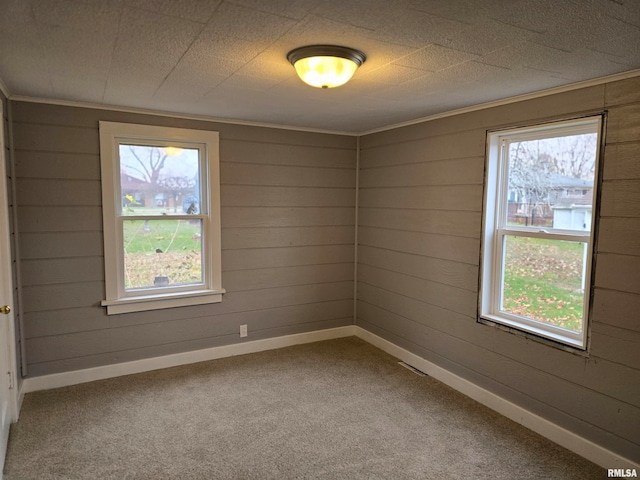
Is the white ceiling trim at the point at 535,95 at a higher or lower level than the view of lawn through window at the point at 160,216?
higher

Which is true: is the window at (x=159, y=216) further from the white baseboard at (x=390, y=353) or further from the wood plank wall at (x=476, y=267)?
the wood plank wall at (x=476, y=267)

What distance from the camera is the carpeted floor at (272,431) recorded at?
2.37 metres

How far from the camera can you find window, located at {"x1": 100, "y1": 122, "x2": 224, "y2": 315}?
→ 11.2ft

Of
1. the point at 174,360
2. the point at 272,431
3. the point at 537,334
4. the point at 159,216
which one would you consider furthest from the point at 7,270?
the point at 537,334

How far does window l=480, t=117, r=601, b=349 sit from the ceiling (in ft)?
1.26

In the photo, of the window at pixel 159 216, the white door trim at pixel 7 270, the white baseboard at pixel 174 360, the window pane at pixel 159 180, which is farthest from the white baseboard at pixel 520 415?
the white door trim at pixel 7 270

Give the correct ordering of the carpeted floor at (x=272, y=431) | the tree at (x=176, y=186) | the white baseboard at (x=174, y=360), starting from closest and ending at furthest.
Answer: the carpeted floor at (x=272, y=431) → the white baseboard at (x=174, y=360) → the tree at (x=176, y=186)

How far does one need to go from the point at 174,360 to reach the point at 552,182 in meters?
3.34

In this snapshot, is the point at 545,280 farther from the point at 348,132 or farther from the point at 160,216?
the point at 160,216

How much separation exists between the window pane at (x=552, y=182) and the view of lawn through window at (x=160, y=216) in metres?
2.61

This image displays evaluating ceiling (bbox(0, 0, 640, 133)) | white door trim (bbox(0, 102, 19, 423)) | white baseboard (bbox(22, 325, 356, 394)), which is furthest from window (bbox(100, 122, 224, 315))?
white door trim (bbox(0, 102, 19, 423))

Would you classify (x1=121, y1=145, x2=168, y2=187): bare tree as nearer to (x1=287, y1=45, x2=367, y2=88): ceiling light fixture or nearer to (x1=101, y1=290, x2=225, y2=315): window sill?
(x1=101, y1=290, x2=225, y2=315): window sill

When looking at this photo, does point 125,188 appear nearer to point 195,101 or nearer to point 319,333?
point 195,101

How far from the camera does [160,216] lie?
11.9ft
